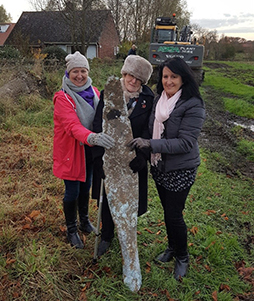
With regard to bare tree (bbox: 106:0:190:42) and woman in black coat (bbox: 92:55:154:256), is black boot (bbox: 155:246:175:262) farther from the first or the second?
bare tree (bbox: 106:0:190:42)

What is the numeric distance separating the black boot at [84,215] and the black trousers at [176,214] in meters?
1.05

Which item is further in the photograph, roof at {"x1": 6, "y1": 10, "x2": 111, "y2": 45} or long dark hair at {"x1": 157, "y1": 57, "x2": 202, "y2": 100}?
roof at {"x1": 6, "y1": 10, "x2": 111, "y2": 45}

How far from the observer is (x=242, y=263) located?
331cm

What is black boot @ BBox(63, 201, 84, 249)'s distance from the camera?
3.05 meters

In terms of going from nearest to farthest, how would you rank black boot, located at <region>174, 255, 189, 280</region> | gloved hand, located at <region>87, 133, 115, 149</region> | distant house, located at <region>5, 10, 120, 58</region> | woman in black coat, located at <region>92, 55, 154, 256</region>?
gloved hand, located at <region>87, 133, 115, 149</region>, woman in black coat, located at <region>92, 55, 154, 256</region>, black boot, located at <region>174, 255, 189, 280</region>, distant house, located at <region>5, 10, 120, 58</region>

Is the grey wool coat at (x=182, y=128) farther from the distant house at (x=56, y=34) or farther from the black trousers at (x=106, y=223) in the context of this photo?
the distant house at (x=56, y=34)

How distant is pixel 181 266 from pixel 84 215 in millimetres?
1292

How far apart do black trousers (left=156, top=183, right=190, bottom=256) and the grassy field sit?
1.40 ft

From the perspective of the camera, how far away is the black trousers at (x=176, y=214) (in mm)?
2574

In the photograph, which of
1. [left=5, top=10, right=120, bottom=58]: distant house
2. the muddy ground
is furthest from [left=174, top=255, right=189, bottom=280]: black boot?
[left=5, top=10, right=120, bottom=58]: distant house

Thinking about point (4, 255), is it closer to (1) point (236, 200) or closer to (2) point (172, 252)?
(2) point (172, 252)

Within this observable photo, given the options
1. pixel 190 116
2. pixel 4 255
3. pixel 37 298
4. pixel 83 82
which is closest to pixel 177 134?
pixel 190 116

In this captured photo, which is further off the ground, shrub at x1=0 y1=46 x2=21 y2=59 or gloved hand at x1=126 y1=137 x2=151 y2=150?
shrub at x1=0 y1=46 x2=21 y2=59

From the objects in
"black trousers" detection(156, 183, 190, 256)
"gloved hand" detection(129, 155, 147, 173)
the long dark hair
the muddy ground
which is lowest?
the muddy ground
